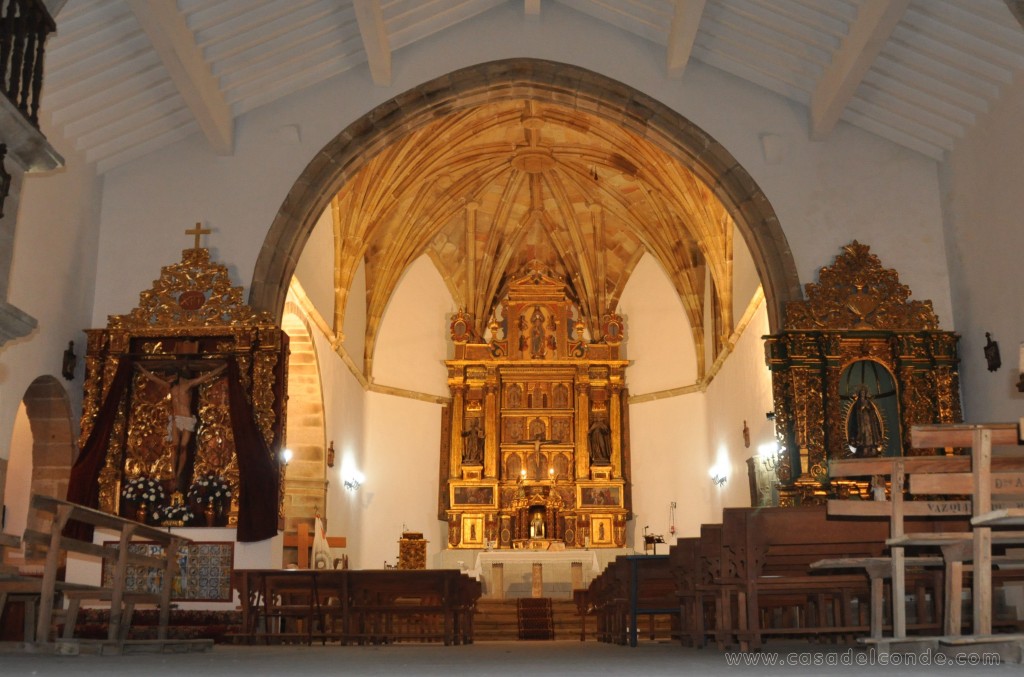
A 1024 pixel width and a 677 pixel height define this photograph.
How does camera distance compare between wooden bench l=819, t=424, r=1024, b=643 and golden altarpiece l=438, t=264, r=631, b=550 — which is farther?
golden altarpiece l=438, t=264, r=631, b=550

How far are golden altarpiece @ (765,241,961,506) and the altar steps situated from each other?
213 inches

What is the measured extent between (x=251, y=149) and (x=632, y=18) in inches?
180

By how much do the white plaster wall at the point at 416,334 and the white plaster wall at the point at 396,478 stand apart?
1.38 feet

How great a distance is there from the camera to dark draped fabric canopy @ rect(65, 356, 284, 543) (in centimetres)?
1133

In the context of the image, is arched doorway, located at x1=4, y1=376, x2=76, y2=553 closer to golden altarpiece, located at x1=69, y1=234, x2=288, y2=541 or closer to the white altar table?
golden altarpiece, located at x1=69, y1=234, x2=288, y2=541

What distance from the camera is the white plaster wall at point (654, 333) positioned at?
66.2 feet

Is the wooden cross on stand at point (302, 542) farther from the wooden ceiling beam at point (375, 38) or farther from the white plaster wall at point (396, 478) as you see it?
the wooden ceiling beam at point (375, 38)

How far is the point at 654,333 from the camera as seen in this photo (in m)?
20.6

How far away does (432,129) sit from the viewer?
17.2m

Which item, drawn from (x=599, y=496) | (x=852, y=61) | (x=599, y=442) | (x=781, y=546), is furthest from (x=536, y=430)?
(x=781, y=546)

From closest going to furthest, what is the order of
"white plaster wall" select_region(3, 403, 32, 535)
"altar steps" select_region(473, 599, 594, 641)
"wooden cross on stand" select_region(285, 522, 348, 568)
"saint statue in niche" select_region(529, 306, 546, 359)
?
"white plaster wall" select_region(3, 403, 32, 535) → "wooden cross on stand" select_region(285, 522, 348, 568) → "altar steps" select_region(473, 599, 594, 641) → "saint statue in niche" select_region(529, 306, 546, 359)

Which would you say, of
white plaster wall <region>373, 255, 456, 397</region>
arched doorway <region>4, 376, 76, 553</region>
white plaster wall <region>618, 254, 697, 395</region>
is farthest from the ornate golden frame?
white plaster wall <region>618, 254, 697, 395</region>

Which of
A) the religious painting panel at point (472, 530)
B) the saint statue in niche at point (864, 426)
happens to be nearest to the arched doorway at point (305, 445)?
the religious painting panel at point (472, 530)

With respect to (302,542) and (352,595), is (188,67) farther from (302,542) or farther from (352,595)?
(302,542)
